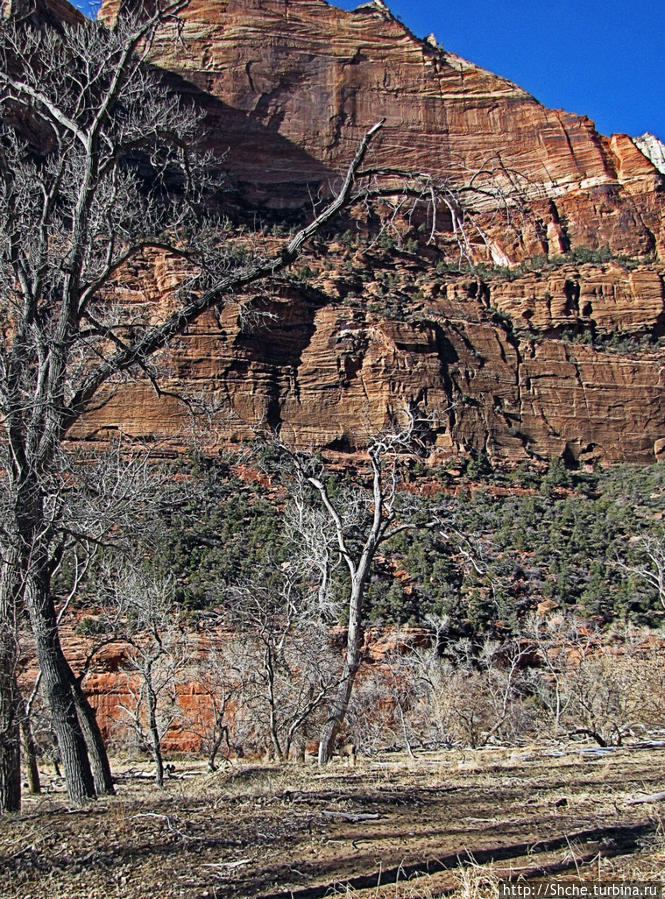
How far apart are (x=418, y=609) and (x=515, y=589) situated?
15.2 feet

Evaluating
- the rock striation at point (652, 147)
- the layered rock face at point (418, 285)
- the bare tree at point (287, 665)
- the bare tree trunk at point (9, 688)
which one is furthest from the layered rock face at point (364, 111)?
the bare tree trunk at point (9, 688)

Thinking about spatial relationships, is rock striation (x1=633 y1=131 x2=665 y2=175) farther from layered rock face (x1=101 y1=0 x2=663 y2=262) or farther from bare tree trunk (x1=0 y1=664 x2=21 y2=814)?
bare tree trunk (x1=0 y1=664 x2=21 y2=814)

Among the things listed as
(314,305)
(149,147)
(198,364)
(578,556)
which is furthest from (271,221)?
(149,147)

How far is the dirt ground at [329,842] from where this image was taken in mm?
2867

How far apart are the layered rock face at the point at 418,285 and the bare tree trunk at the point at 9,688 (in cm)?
2975

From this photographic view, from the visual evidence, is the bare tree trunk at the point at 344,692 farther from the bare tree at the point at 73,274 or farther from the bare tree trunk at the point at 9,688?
the bare tree trunk at the point at 9,688

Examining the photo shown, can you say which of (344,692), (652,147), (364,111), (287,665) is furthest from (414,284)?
(344,692)

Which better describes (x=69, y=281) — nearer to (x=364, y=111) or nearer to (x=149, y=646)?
(x=149, y=646)

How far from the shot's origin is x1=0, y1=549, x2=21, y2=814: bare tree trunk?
4484 millimetres

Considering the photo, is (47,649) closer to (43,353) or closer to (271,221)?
(43,353)

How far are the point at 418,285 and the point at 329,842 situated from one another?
51.7 metres

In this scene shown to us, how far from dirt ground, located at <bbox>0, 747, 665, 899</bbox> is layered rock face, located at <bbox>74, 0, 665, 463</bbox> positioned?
3060 cm

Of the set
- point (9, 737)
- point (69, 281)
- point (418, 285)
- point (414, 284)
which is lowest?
point (9, 737)

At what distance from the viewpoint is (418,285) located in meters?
52.5
